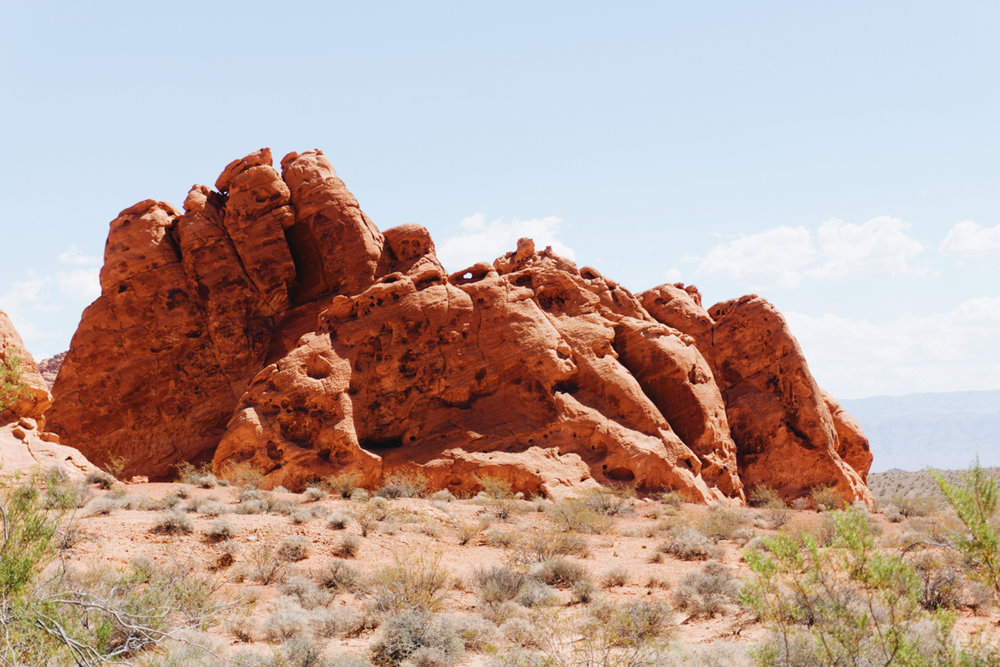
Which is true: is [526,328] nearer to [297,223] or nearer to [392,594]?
[297,223]

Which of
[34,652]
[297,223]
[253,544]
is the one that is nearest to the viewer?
[34,652]

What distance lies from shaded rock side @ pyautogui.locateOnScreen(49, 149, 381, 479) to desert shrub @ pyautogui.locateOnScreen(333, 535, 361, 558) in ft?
47.4

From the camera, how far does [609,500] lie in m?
17.8

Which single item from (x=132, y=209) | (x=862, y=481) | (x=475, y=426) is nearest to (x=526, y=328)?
(x=475, y=426)

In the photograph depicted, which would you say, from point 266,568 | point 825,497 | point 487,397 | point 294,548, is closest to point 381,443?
point 487,397

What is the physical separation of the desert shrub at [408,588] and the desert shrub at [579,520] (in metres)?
5.14

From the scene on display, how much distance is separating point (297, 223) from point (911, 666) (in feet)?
82.8

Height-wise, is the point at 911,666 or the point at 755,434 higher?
the point at 755,434

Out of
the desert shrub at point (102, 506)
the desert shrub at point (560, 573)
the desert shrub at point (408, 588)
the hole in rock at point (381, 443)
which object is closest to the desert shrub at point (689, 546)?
the desert shrub at point (560, 573)

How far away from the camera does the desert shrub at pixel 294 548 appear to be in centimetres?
1159

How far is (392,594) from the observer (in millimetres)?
9242

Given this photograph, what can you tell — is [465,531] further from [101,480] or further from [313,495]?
[101,480]

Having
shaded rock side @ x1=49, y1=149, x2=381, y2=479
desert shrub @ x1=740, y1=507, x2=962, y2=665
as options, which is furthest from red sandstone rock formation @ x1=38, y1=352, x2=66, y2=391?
desert shrub @ x1=740, y1=507, x2=962, y2=665

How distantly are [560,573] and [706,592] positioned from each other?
226 centimetres
